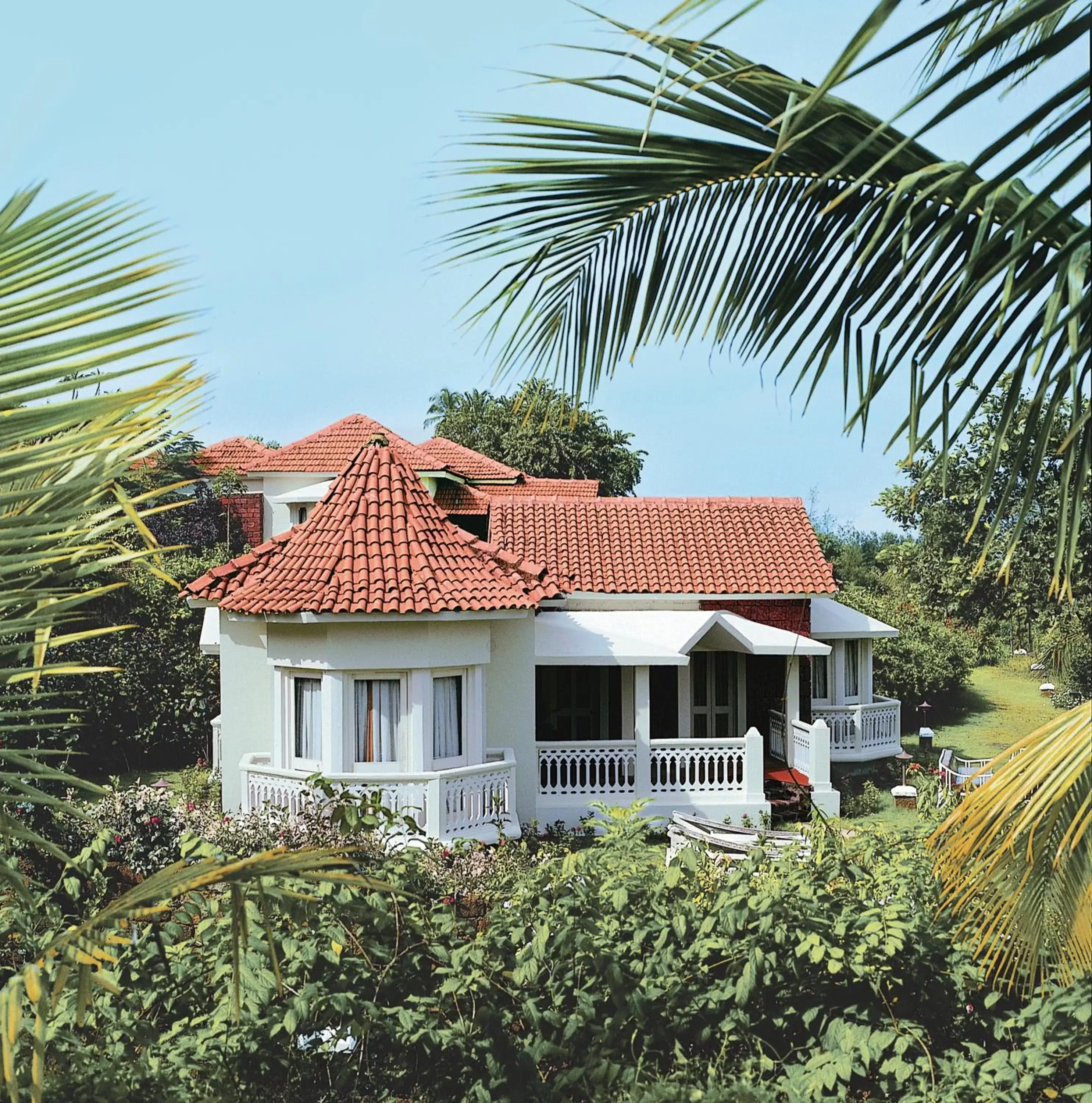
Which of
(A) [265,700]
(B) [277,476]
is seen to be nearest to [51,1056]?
(A) [265,700]

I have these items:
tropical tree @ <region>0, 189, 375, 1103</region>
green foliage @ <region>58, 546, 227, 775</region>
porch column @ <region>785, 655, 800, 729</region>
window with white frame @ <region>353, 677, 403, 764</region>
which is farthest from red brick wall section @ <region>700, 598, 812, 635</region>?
tropical tree @ <region>0, 189, 375, 1103</region>

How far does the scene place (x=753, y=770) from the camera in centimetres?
1806

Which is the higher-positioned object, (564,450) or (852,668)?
(564,450)

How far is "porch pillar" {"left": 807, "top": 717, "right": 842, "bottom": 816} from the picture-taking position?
61.5ft

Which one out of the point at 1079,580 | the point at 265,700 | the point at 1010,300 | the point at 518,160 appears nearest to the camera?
the point at 1010,300

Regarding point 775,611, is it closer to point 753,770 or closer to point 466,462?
point 753,770

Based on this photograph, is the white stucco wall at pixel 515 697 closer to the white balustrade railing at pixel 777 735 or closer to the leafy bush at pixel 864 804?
the white balustrade railing at pixel 777 735

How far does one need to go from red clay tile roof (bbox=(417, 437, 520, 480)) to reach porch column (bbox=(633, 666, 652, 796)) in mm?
25007

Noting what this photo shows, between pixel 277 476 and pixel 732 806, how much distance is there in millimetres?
26033

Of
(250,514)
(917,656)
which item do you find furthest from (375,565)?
(250,514)

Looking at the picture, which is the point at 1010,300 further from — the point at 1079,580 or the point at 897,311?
the point at 1079,580

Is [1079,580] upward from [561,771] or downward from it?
upward

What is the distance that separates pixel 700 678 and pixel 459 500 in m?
19.3

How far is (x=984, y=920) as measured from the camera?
15.3 feet
